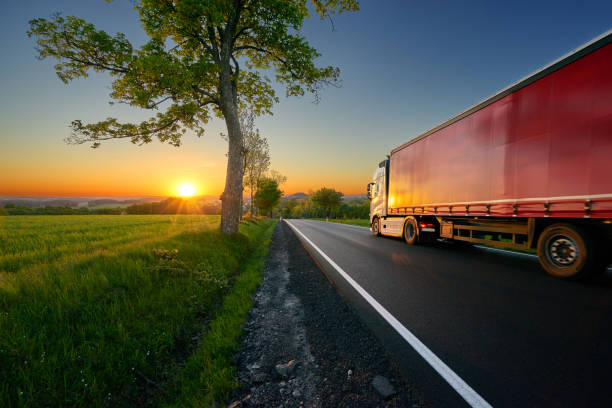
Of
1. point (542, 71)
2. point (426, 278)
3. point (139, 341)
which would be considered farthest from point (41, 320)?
point (542, 71)

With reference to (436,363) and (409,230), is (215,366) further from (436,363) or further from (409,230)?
(409,230)

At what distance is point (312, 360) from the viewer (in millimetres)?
2250

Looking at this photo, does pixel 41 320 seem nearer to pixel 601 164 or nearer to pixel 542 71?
pixel 601 164

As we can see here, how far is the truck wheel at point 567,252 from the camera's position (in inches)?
168

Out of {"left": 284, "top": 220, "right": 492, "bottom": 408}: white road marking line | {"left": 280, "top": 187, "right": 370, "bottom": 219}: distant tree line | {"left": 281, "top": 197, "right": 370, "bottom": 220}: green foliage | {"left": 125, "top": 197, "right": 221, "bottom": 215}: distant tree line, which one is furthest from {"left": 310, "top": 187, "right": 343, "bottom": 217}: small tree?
{"left": 284, "top": 220, "right": 492, "bottom": 408}: white road marking line

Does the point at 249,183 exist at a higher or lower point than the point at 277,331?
higher

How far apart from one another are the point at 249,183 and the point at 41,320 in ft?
85.5

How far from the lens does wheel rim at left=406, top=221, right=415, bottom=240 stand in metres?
9.42

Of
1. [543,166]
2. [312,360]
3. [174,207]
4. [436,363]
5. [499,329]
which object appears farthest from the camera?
[174,207]

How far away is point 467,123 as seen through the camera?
6.57 metres

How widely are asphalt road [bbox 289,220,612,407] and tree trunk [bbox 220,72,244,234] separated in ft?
16.7

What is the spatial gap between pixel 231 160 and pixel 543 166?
8725 mm

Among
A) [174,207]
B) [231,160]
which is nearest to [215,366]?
A: [231,160]

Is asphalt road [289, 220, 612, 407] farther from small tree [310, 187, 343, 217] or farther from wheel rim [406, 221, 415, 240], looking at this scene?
small tree [310, 187, 343, 217]
